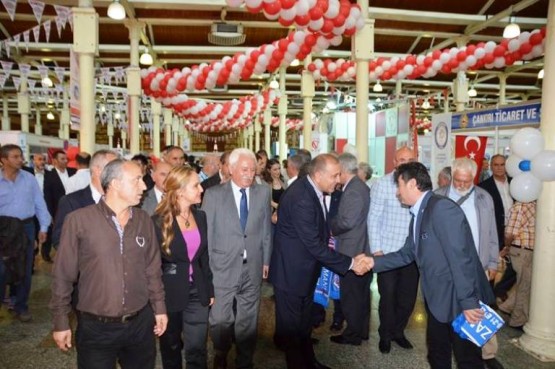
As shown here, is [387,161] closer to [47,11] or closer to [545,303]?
[545,303]

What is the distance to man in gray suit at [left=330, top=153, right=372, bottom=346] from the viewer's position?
4.10 m

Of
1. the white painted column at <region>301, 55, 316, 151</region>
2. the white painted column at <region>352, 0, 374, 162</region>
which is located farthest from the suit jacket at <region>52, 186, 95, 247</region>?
the white painted column at <region>301, 55, 316, 151</region>

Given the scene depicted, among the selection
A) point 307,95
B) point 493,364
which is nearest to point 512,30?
point 307,95

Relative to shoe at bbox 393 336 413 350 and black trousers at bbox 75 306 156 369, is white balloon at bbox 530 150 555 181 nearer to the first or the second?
shoe at bbox 393 336 413 350

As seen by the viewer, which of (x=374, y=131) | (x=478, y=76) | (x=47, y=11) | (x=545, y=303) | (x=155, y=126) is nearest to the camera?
(x=545, y=303)

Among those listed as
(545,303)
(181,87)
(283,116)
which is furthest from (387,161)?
(545,303)

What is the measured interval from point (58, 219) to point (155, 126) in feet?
42.5

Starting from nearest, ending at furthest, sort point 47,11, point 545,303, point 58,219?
point 58,219
point 545,303
point 47,11

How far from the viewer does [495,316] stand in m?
2.70

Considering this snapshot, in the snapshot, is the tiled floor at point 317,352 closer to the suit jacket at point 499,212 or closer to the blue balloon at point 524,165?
the suit jacket at point 499,212

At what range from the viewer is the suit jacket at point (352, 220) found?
402cm

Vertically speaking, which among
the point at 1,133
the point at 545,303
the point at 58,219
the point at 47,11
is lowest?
the point at 545,303

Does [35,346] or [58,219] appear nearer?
[58,219]

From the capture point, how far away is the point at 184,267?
9.70 ft
